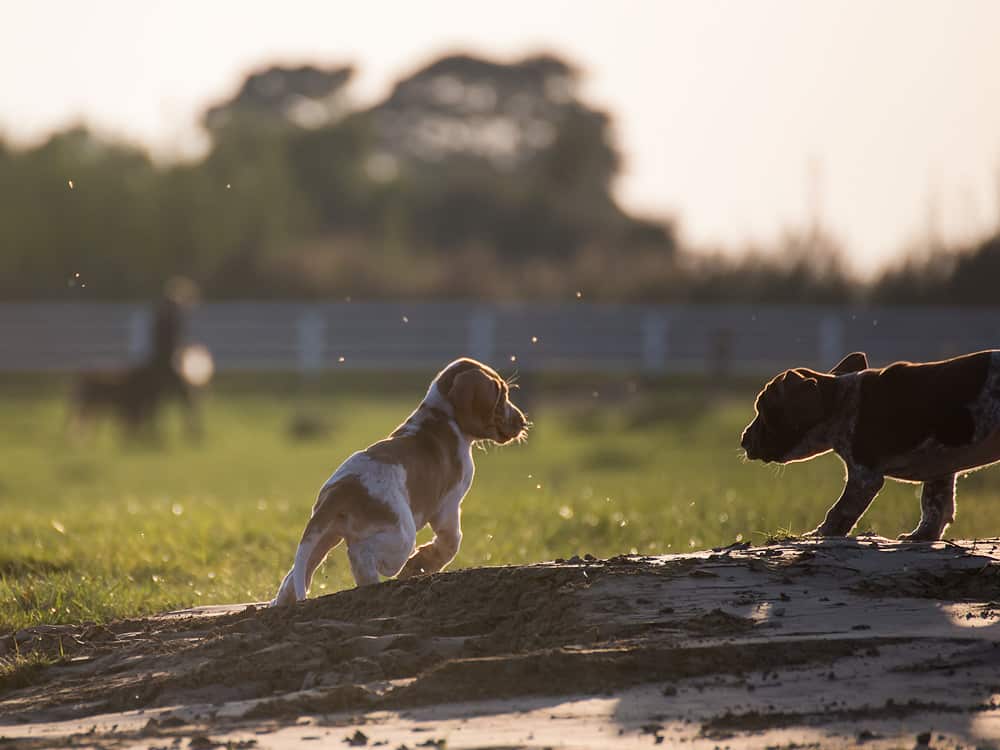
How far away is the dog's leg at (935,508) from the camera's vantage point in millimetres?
7973

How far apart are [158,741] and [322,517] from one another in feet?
6.02

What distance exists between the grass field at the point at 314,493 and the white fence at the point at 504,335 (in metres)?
1.24

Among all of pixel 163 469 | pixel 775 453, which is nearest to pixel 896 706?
pixel 775 453

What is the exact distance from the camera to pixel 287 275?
43531 millimetres

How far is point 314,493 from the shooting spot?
1892 centimetres

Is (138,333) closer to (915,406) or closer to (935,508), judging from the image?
(935,508)

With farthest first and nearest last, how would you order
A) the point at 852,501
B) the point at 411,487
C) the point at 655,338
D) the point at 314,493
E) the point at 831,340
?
the point at 655,338 < the point at 831,340 < the point at 314,493 < the point at 852,501 < the point at 411,487

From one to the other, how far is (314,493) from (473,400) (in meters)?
11.2

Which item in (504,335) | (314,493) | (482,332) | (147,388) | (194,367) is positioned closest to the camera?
(314,493)

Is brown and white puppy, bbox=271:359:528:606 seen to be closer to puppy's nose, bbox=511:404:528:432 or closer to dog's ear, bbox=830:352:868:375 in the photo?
puppy's nose, bbox=511:404:528:432

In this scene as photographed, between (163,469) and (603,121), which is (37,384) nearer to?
(163,469)

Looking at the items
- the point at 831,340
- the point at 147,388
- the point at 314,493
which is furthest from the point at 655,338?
the point at 314,493

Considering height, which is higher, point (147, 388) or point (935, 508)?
point (935, 508)

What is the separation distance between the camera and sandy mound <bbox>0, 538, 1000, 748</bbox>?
5.32 m
